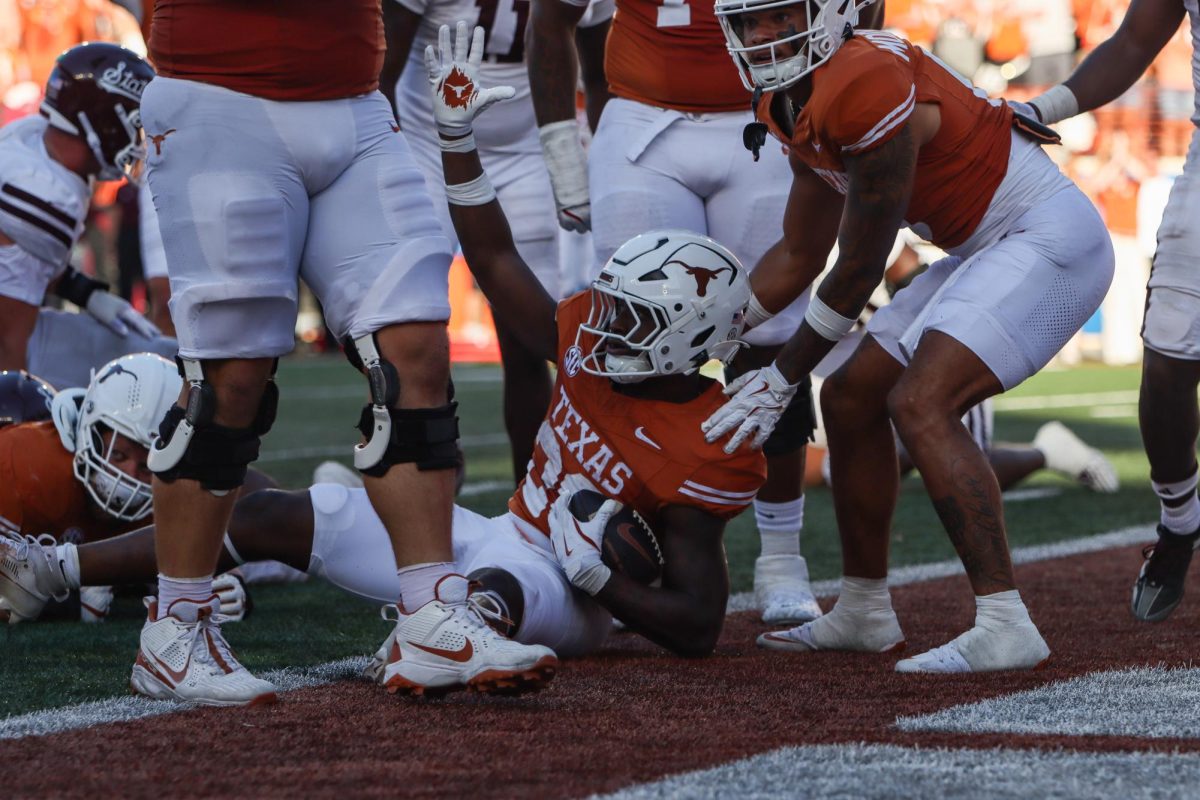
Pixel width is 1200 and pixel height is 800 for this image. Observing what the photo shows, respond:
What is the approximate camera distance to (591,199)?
401 cm

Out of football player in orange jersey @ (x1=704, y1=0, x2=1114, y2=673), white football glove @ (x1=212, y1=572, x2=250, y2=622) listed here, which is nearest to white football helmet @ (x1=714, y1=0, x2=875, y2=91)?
football player in orange jersey @ (x1=704, y1=0, x2=1114, y2=673)

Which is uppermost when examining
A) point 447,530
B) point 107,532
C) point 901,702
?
point 447,530

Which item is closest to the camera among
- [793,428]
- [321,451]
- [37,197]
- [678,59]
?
[678,59]

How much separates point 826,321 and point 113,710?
1490 millimetres

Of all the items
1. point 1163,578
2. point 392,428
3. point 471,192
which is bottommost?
point 1163,578

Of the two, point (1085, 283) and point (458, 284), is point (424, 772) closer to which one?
point (1085, 283)

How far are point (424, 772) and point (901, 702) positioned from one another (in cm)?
93

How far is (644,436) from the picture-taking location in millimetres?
3262

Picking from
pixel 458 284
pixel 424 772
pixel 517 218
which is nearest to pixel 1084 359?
pixel 458 284

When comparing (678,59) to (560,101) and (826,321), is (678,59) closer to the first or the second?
(560,101)

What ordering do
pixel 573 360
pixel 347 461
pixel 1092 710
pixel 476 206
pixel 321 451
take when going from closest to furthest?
pixel 1092 710, pixel 573 360, pixel 476 206, pixel 347 461, pixel 321 451

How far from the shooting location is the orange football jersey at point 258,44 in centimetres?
276

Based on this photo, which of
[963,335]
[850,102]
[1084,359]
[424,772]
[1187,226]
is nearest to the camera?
[424,772]

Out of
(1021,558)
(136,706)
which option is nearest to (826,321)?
(136,706)
